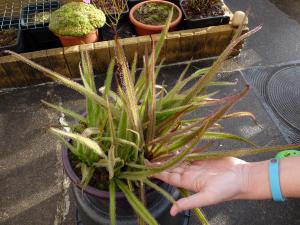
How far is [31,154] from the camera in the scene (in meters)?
1.67

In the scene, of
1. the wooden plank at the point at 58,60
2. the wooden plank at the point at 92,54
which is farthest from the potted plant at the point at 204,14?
the wooden plank at the point at 58,60

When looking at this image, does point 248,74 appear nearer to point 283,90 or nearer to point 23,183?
point 283,90

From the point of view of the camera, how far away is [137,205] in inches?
33.7

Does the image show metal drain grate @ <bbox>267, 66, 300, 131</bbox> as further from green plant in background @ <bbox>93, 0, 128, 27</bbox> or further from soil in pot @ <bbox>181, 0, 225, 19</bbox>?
green plant in background @ <bbox>93, 0, 128, 27</bbox>

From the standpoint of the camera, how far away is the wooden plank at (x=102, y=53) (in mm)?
1876

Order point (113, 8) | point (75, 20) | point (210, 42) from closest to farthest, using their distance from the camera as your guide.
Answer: point (75, 20) → point (210, 42) → point (113, 8)

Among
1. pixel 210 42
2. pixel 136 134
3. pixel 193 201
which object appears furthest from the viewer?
pixel 210 42

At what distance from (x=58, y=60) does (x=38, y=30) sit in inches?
11.8

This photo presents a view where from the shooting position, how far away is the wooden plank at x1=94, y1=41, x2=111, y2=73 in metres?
1.88

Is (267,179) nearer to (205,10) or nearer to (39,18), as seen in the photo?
Result: (205,10)

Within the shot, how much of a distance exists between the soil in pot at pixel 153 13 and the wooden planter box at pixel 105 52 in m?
0.17

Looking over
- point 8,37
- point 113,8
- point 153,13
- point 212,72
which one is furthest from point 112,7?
point 212,72

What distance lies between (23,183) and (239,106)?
1311mm

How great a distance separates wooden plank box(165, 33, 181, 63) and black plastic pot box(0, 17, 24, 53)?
923mm
